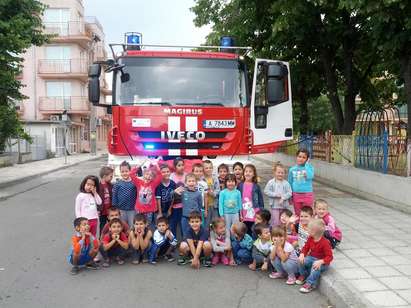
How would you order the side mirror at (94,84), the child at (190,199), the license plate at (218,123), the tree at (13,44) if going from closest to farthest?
the child at (190,199) < the license plate at (218,123) < the side mirror at (94,84) < the tree at (13,44)

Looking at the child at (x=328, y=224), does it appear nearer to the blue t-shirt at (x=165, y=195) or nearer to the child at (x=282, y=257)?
the child at (x=282, y=257)

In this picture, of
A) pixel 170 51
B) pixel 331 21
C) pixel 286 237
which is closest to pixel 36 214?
pixel 170 51

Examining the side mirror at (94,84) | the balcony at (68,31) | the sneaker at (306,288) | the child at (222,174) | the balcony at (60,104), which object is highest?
the balcony at (68,31)

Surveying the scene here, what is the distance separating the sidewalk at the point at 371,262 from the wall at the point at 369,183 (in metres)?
0.53

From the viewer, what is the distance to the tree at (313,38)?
45.8 ft

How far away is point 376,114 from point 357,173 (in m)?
1.90

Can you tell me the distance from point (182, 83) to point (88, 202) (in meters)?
3.01

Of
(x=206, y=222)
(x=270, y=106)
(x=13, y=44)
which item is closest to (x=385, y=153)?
(x=270, y=106)

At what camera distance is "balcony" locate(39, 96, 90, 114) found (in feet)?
133

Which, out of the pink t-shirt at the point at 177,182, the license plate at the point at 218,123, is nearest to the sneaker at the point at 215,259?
the pink t-shirt at the point at 177,182

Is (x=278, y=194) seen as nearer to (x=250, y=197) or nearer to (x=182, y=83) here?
(x=250, y=197)

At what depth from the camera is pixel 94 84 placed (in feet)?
27.7

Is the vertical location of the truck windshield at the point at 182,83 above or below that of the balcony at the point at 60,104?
below

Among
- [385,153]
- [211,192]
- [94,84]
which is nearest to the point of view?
[211,192]
